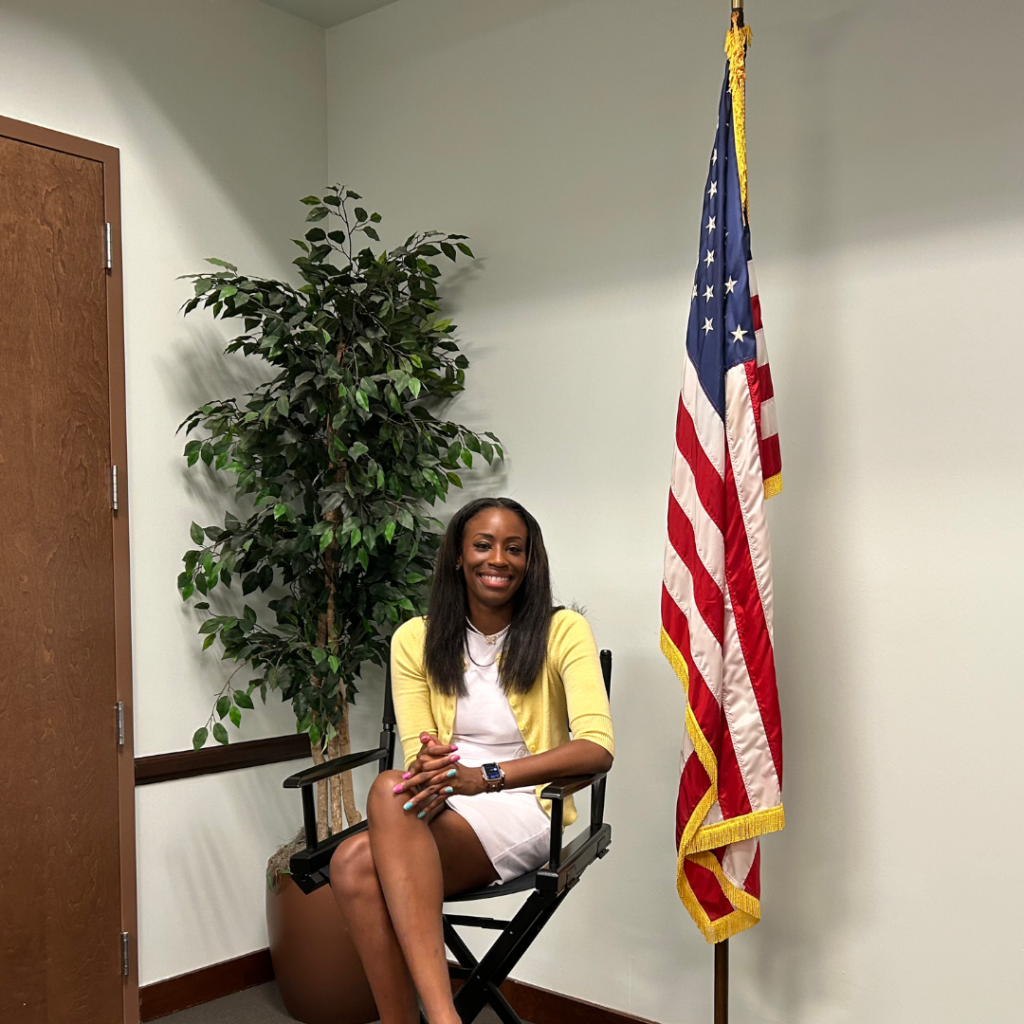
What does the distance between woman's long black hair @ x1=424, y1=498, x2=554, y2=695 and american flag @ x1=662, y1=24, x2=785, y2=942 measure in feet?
1.16

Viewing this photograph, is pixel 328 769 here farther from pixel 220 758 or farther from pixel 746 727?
pixel 220 758

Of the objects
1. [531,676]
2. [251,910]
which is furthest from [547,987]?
[531,676]

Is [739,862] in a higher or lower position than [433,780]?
lower

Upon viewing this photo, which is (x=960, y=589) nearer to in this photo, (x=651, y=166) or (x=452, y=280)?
(x=651, y=166)

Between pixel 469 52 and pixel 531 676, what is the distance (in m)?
2.06

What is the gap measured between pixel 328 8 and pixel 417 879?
9.51 feet

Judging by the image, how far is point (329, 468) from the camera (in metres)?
3.37

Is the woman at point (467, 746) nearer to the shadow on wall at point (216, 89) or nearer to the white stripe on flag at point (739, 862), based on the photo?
the white stripe on flag at point (739, 862)

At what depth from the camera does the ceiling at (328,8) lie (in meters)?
3.75

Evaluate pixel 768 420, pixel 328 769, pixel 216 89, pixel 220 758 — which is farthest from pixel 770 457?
pixel 216 89

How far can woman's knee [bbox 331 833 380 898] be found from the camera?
91.0 inches

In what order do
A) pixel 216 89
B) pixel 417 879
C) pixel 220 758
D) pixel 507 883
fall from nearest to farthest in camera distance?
1. pixel 417 879
2. pixel 507 883
3. pixel 220 758
4. pixel 216 89

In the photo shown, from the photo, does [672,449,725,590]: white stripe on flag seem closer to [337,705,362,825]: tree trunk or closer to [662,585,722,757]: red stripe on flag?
[662,585,722,757]: red stripe on flag

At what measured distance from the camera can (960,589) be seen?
2.56m
